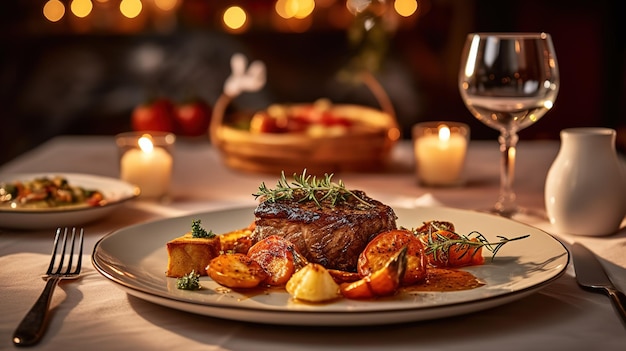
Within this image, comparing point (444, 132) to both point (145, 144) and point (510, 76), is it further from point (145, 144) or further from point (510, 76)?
point (145, 144)

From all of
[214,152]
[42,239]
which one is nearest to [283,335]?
[42,239]

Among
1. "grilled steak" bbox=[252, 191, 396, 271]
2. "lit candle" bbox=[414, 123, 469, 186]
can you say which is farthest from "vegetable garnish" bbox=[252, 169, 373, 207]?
"lit candle" bbox=[414, 123, 469, 186]

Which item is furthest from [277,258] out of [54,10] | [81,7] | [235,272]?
[54,10]

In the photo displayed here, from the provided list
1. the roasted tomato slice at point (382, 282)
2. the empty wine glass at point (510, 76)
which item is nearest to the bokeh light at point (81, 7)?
the empty wine glass at point (510, 76)

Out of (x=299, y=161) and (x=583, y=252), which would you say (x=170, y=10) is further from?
(x=583, y=252)

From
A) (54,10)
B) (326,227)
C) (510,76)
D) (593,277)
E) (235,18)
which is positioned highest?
(54,10)

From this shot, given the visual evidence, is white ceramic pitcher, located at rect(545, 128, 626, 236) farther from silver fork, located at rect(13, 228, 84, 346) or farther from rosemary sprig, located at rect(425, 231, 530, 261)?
silver fork, located at rect(13, 228, 84, 346)
